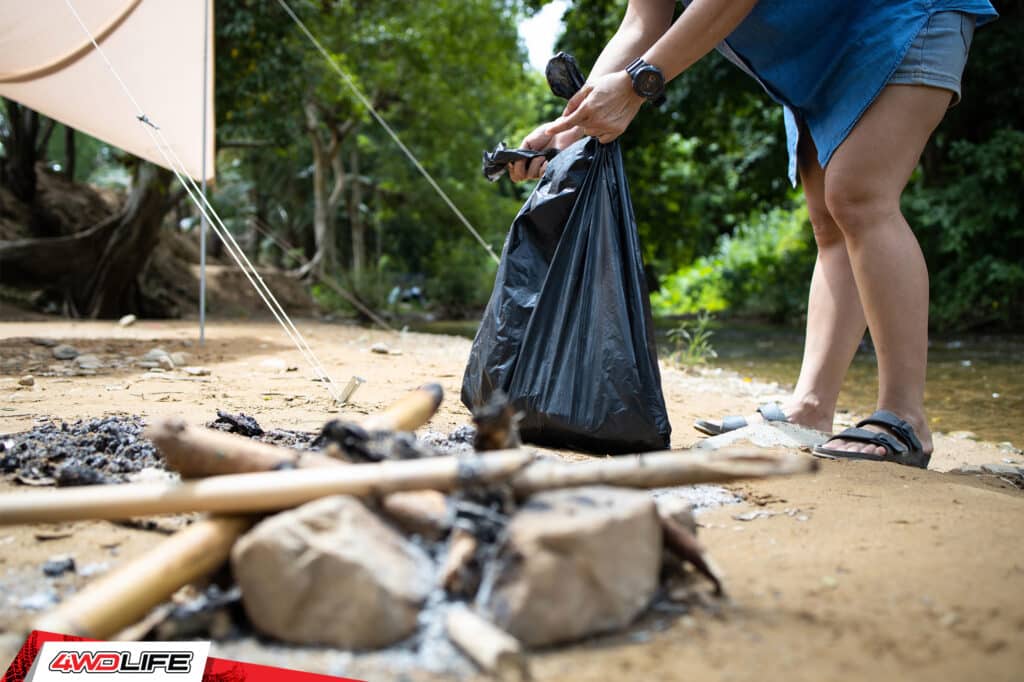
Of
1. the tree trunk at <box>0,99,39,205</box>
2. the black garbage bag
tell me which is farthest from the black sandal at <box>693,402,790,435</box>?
the tree trunk at <box>0,99,39,205</box>

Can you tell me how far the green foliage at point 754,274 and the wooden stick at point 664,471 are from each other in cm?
1039

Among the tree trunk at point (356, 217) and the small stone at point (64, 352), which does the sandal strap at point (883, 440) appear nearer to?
the small stone at point (64, 352)

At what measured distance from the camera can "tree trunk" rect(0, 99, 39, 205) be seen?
8.66 metres

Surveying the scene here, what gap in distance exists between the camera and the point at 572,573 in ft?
2.99

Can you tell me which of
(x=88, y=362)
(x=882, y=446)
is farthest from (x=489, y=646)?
(x=88, y=362)

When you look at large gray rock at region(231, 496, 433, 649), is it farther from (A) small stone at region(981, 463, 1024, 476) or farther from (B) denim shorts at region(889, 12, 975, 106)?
(A) small stone at region(981, 463, 1024, 476)

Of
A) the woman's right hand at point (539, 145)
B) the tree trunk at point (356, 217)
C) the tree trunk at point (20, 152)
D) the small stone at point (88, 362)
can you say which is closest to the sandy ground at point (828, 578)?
the woman's right hand at point (539, 145)

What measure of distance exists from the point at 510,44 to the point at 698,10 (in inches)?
498

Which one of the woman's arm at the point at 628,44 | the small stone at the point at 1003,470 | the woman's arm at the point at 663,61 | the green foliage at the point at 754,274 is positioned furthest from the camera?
the green foliage at the point at 754,274

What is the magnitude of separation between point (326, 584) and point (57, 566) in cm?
52

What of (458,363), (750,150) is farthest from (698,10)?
(750,150)

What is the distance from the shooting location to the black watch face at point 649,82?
6.36 ft

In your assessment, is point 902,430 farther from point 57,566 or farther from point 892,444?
point 57,566

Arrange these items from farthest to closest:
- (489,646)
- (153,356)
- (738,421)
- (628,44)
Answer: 1. (153,356)
2. (738,421)
3. (628,44)
4. (489,646)
